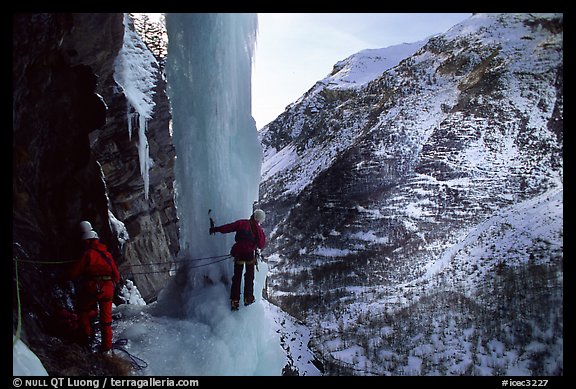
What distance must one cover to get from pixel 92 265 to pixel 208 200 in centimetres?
269

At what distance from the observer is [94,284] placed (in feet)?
17.0

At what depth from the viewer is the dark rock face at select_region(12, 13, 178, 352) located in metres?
5.48

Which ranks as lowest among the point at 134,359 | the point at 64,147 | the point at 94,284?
the point at 134,359

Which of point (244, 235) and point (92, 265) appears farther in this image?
point (244, 235)

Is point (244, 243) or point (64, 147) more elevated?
point (64, 147)

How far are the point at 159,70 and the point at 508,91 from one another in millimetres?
53686

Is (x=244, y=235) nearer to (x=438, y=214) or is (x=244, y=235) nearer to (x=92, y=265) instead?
(x=92, y=265)

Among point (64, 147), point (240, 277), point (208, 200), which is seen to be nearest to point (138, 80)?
point (64, 147)

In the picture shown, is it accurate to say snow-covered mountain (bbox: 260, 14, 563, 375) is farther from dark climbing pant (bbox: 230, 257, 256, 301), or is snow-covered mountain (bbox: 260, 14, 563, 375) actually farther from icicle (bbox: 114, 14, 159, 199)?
dark climbing pant (bbox: 230, 257, 256, 301)

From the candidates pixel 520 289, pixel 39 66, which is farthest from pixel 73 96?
pixel 520 289

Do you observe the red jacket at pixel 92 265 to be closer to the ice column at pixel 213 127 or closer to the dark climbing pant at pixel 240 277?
the dark climbing pant at pixel 240 277

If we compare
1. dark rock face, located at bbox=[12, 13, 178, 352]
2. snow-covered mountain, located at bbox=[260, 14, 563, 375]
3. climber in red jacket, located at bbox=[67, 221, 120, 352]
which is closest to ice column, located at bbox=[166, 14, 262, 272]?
dark rock face, located at bbox=[12, 13, 178, 352]

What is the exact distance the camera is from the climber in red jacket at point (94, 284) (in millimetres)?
5117

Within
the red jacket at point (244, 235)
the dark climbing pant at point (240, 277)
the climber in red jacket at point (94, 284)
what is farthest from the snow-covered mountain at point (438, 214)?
the climber in red jacket at point (94, 284)
